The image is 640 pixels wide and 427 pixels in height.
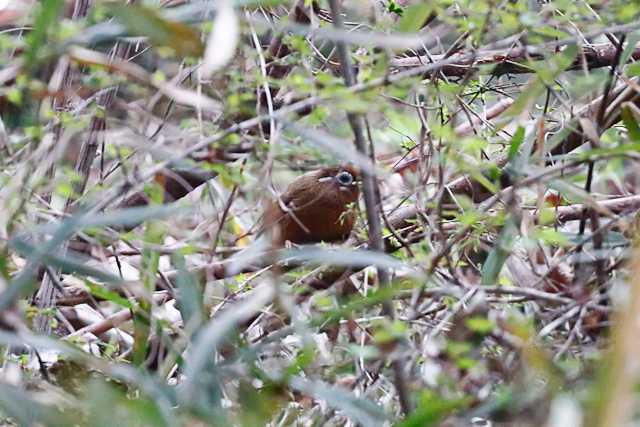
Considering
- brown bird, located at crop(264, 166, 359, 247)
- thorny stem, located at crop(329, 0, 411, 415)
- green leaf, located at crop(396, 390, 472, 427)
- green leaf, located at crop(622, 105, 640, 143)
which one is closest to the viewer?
green leaf, located at crop(396, 390, 472, 427)

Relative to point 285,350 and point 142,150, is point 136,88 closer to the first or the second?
point 142,150

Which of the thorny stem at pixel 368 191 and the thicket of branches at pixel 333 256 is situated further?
the thorny stem at pixel 368 191

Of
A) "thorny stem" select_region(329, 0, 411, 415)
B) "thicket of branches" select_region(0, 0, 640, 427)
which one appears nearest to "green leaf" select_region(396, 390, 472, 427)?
"thicket of branches" select_region(0, 0, 640, 427)

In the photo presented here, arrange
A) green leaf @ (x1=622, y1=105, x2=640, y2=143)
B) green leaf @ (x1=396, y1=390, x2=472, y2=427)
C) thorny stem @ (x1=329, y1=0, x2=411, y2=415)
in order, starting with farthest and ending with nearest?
1. green leaf @ (x1=622, y1=105, x2=640, y2=143)
2. thorny stem @ (x1=329, y1=0, x2=411, y2=415)
3. green leaf @ (x1=396, y1=390, x2=472, y2=427)

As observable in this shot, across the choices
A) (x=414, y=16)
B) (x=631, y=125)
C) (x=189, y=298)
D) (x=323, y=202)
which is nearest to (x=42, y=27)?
(x=189, y=298)

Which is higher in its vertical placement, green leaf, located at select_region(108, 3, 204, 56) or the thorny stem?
green leaf, located at select_region(108, 3, 204, 56)

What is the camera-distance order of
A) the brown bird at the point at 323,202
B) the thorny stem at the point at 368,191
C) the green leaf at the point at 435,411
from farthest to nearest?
1. the brown bird at the point at 323,202
2. the thorny stem at the point at 368,191
3. the green leaf at the point at 435,411

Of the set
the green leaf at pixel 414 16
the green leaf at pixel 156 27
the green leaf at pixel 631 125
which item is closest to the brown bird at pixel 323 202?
the green leaf at pixel 631 125

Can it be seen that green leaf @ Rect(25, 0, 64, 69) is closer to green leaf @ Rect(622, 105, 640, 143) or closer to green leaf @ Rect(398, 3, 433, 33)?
green leaf @ Rect(398, 3, 433, 33)

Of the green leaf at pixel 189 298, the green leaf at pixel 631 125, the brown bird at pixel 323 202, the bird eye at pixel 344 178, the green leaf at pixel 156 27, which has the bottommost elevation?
the brown bird at pixel 323 202

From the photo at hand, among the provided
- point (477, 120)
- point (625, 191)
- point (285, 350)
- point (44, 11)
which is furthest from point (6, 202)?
point (625, 191)

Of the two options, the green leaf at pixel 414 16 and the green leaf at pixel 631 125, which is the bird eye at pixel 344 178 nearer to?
the green leaf at pixel 631 125

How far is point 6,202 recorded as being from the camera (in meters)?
1.18

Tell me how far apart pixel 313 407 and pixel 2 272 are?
1.67ft
